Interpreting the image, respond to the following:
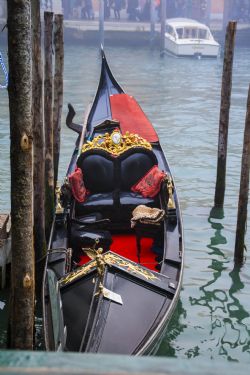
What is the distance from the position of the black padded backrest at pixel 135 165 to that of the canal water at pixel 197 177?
0.95 m

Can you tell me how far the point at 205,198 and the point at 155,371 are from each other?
6875mm

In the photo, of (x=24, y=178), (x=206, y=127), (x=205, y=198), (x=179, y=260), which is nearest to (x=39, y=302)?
(x=179, y=260)

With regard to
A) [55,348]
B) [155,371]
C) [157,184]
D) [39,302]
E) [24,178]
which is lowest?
[39,302]

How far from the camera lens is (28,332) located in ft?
9.73

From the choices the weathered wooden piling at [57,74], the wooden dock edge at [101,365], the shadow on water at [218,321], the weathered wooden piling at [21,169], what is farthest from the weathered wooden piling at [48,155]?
the wooden dock edge at [101,365]

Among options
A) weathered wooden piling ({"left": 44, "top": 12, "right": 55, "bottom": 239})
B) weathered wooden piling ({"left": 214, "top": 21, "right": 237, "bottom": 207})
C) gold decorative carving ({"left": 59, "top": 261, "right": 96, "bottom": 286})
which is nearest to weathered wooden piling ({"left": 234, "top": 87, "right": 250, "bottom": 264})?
weathered wooden piling ({"left": 214, "top": 21, "right": 237, "bottom": 207})

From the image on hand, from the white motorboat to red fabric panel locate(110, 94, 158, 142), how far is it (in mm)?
17624

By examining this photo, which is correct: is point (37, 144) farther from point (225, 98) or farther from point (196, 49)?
point (196, 49)

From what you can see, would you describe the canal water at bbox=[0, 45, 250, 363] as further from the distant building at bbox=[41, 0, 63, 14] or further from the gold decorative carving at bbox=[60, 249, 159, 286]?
the distant building at bbox=[41, 0, 63, 14]

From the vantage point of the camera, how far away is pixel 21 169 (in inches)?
106

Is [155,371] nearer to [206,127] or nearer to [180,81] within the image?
[206,127]

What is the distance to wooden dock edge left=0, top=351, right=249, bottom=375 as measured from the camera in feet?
2.56

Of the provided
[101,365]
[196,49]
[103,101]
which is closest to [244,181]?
[103,101]

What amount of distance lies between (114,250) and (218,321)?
999 millimetres
